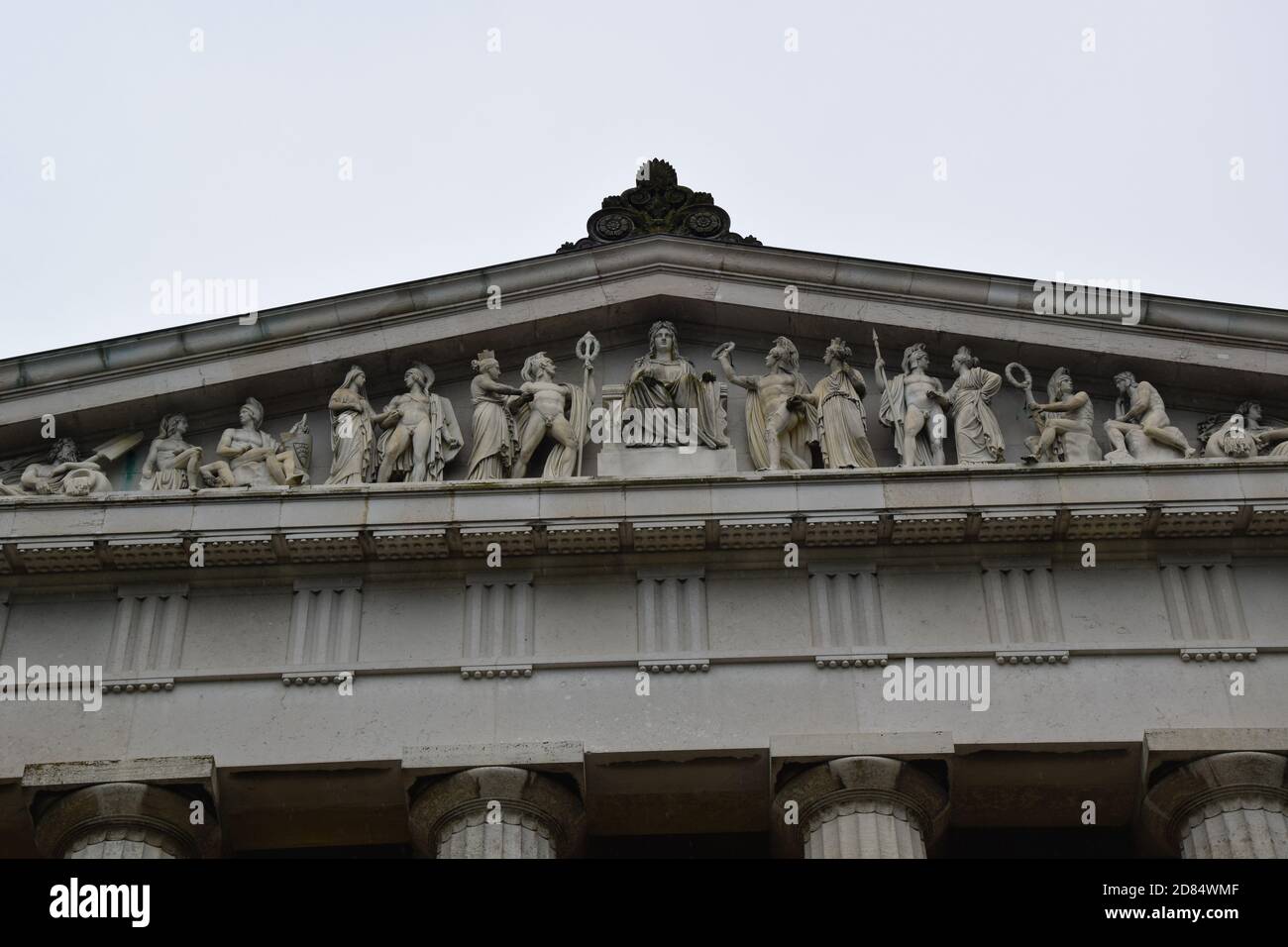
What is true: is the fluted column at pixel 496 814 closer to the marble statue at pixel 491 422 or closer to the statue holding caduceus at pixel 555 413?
the marble statue at pixel 491 422

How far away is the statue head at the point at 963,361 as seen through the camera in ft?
94.6

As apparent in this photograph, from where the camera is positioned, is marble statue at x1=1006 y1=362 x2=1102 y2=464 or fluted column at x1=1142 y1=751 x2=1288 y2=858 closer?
fluted column at x1=1142 y1=751 x2=1288 y2=858

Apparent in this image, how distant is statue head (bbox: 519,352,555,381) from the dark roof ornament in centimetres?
194

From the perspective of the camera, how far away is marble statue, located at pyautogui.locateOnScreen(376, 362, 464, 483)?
2798 centimetres

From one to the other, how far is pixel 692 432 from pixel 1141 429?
6.01 meters

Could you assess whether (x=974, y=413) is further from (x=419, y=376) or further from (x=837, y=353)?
(x=419, y=376)

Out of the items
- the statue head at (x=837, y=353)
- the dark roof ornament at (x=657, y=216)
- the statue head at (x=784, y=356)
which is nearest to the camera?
the statue head at (x=784, y=356)

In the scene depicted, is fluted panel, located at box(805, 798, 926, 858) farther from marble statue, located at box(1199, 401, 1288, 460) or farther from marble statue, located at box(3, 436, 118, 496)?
marble statue, located at box(3, 436, 118, 496)

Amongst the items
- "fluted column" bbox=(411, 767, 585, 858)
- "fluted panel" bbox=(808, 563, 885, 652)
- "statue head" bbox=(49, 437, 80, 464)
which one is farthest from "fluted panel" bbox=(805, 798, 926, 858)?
"statue head" bbox=(49, 437, 80, 464)

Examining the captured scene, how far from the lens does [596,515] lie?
26.7 meters

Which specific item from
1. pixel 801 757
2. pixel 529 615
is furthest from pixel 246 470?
pixel 801 757

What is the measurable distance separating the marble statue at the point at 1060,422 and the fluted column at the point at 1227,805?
448 cm

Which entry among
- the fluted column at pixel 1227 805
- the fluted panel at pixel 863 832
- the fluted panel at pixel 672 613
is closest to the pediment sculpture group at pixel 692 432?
the fluted panel at pixel 672 613

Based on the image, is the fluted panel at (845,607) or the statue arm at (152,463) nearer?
the fluted panel at (845,607)
